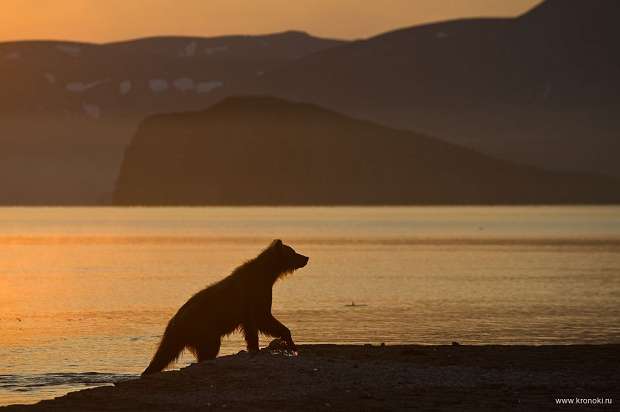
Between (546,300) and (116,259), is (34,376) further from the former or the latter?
(116,259)

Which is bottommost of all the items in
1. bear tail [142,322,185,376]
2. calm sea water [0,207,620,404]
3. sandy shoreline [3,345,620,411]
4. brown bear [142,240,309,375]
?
sandy shoreline [3,345,620,411]

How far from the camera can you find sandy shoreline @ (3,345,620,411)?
21531mm

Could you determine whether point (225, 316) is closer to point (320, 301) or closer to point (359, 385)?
point (359, 385)

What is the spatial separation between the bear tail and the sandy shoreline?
115 centimetres

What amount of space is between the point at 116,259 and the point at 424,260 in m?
23.4

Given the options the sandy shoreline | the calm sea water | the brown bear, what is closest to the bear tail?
the brown bear

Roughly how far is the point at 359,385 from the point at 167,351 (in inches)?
180

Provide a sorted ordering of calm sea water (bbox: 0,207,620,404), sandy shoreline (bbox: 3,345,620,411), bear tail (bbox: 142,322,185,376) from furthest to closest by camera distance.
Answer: calm sea water (bbox: 0,207,620,404)
bear tail (bbox: 142,322,185,376)
sandy shoreline (bbox: 3,345,620,411)

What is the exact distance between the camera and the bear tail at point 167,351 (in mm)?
26281

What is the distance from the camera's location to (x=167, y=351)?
26.4 meters

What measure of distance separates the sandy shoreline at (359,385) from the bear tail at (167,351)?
115cm

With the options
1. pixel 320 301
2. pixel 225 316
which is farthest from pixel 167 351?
pixel 320 301

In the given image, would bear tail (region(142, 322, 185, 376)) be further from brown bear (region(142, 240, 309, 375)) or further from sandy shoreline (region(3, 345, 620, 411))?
sandy shoreline (region(3, 345, 620, 411))

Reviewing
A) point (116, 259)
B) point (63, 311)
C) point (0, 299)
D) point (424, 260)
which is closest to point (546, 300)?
point (63, 311)
